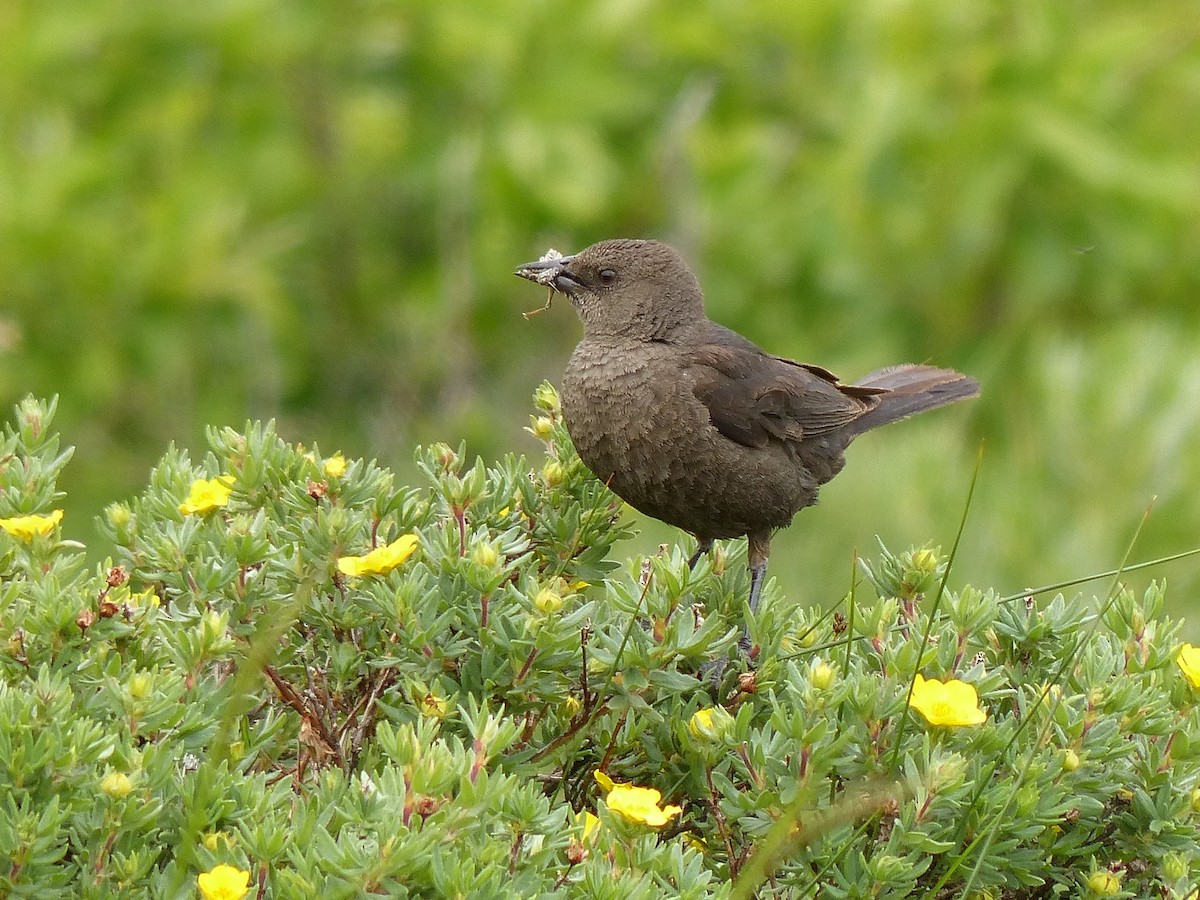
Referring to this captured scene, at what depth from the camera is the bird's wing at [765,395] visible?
12.3 feet

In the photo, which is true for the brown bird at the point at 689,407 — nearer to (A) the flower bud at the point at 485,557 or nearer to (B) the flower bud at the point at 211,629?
(A) the flower bud at the point at 485,557

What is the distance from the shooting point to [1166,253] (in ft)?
24.4

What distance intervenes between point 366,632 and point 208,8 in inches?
198

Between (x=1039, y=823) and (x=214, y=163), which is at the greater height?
(x=214, y=163)

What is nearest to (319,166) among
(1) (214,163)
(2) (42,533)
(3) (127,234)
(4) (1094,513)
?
(1) (214,163)

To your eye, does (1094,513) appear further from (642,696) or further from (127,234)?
(127,234)

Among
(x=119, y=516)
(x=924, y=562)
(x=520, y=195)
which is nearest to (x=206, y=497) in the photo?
(x=119, y=516)

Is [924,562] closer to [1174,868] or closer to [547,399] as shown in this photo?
[1174,868]

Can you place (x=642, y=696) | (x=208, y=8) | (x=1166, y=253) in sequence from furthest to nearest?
(x=1166, y=253), (x=208, y=8), (x=642, y=696)

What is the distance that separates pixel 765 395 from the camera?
3898 mm

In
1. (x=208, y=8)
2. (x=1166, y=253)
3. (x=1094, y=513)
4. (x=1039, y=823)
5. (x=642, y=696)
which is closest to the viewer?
(x=1039, y=823)

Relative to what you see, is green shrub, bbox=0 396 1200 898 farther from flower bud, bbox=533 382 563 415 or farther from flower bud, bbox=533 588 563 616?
flower bud, bbox=533 382 563 415

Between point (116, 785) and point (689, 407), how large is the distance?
73.3 inches

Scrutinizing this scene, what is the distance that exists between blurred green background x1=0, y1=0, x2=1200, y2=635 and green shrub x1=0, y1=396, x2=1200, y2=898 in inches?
150
